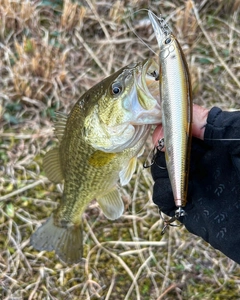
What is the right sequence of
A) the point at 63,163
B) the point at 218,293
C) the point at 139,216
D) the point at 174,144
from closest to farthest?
the point at 174,144 → the point at 63,163 → the point at 218,293 → the point at 139,216

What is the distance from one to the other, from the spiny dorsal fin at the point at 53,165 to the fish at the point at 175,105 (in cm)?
72

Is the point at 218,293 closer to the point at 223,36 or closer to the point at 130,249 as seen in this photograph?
the point at 130,249

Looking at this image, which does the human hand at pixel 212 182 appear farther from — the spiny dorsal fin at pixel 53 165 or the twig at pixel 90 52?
the twig at pixel 90 52

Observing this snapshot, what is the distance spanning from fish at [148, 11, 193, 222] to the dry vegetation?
1164 mm

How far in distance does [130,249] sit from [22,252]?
59 centimetres

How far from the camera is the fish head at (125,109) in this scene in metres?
1.45

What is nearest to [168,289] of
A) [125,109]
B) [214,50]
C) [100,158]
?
[100,158]

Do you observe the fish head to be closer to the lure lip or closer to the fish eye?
the fish eye

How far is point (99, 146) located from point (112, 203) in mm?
368

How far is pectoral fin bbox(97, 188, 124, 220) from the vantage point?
1.91 metres

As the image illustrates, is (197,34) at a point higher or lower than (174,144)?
higher

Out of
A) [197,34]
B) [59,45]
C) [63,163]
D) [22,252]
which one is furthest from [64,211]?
[197,34]

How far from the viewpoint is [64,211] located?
2057 mm

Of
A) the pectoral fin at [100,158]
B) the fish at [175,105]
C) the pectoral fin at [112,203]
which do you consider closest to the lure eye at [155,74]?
the fish at [175,105]
